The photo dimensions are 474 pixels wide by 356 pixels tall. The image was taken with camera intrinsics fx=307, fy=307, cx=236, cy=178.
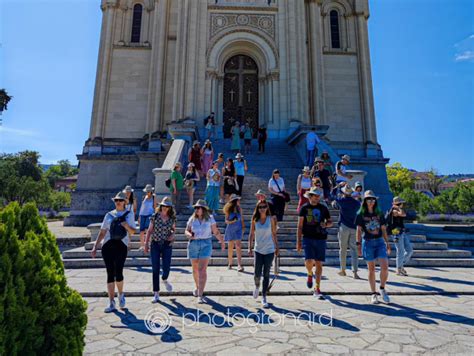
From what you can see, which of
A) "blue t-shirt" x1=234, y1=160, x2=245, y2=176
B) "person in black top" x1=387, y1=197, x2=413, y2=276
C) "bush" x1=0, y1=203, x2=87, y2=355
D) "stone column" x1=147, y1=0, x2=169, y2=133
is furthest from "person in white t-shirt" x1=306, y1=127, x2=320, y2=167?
"bush" x1=0, y1=203, x2=87, y2=355

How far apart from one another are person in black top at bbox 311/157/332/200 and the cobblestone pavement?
502 centimetres

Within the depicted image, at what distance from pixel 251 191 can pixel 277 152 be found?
4.21 m

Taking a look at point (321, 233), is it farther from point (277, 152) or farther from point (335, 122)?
point (335, 122)

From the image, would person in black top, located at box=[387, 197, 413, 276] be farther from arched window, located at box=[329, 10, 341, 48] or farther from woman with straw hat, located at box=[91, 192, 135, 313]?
arched window, located at box=[329, 10, 341, 48]

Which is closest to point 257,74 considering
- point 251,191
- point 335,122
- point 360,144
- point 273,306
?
point 335,122

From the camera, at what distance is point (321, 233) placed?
16.6 feet

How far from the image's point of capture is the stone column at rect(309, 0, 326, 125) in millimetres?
18266

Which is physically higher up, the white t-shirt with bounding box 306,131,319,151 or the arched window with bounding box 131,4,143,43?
the arched window with bounding box 131,4,143,43

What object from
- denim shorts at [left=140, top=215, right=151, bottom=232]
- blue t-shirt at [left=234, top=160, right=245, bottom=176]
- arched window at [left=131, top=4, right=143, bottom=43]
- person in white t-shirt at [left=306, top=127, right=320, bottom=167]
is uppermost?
arched window at [left=131, top=4, right=143, bottom=43]

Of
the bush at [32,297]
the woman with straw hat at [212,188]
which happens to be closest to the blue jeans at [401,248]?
the woman with straw hat at [212,188]

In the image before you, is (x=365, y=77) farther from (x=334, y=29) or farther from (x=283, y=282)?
(x=283, y=282)

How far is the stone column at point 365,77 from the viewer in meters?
19.2

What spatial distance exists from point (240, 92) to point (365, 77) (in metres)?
8.26

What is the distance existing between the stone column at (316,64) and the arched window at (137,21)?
36.3 ft
